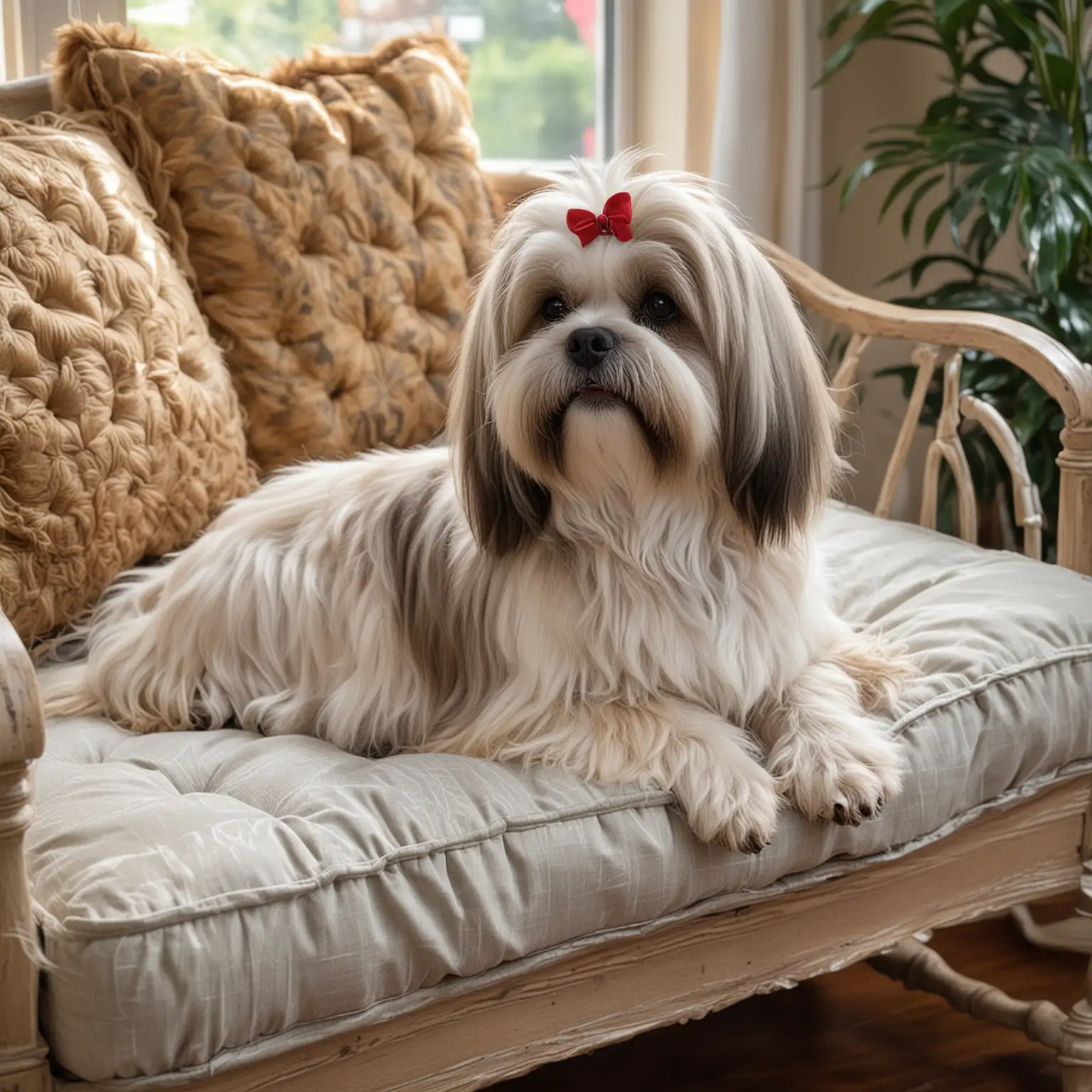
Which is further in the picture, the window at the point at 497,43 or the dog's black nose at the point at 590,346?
the window at the point at 497,43

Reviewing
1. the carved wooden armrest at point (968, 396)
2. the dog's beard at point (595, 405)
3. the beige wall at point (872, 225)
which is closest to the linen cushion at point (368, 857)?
the carved wooden armrest at point (968, 396)

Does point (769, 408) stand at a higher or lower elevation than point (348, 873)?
higher

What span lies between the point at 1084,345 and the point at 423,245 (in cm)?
115

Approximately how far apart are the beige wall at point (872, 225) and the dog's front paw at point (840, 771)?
4.90ft

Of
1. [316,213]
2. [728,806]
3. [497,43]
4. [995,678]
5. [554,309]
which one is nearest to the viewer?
[728,806]

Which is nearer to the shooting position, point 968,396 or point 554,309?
point 554,309

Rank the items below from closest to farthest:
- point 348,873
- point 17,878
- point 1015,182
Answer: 1. point 17,878
2. point 348,873
3. point 1015,182

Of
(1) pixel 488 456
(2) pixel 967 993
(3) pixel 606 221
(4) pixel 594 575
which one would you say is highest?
(3) pixel 606 221

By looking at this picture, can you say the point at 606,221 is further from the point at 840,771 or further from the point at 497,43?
the point at 497,43

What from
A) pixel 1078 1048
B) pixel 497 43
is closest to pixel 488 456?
pixel 1078 1048

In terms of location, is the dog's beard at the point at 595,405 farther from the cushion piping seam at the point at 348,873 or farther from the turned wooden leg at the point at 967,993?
the turned wooden leg at the point at 967,993

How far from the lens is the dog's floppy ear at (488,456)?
5.10ft

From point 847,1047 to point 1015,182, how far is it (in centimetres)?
141

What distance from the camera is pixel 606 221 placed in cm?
149
